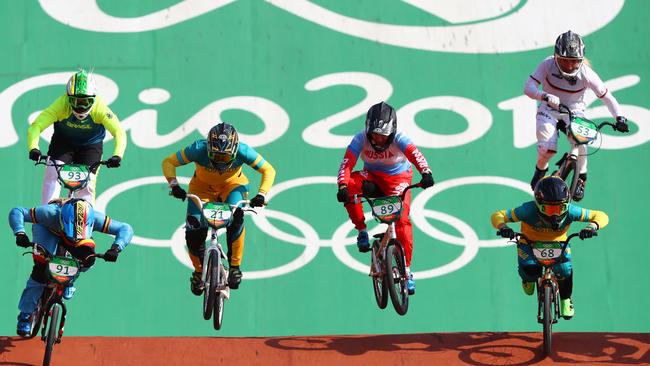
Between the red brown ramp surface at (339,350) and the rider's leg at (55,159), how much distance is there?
5.42ft

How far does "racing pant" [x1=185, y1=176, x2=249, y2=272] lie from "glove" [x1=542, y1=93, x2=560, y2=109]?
3.48 meters

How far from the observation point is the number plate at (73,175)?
14164mm

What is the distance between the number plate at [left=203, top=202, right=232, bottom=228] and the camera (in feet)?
46.5

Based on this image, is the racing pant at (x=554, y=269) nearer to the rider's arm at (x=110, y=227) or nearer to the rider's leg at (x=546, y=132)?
the rider's leg at (x=546, y=132)

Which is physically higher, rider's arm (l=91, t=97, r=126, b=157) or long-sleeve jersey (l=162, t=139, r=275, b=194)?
rider's arm (l=91, t=97, r=126, b=157)

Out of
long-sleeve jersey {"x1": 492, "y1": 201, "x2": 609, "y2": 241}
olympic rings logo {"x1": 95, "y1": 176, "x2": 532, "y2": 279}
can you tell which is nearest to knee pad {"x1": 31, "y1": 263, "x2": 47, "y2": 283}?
olympic rings logo {"x1": 95, "y1": 176, "x2": 532, "y2": 279}

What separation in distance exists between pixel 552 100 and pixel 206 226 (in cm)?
408

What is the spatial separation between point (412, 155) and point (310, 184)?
399 cm

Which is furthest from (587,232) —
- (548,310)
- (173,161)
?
(173,161)

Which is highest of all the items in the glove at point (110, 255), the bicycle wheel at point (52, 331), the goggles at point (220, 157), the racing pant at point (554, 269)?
the goggles at point (220, 157)

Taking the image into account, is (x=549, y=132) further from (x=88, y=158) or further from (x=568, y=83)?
(x=88, y=158)

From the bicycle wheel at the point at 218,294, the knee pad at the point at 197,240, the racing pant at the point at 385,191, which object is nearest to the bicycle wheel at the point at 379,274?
the racing pant at the point at 385,191

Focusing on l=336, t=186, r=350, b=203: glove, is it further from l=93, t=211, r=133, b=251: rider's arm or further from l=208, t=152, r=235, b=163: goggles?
l=93, t=211, r=133, b=251: rider's arm

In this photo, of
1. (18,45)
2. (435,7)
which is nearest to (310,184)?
(435,7)
